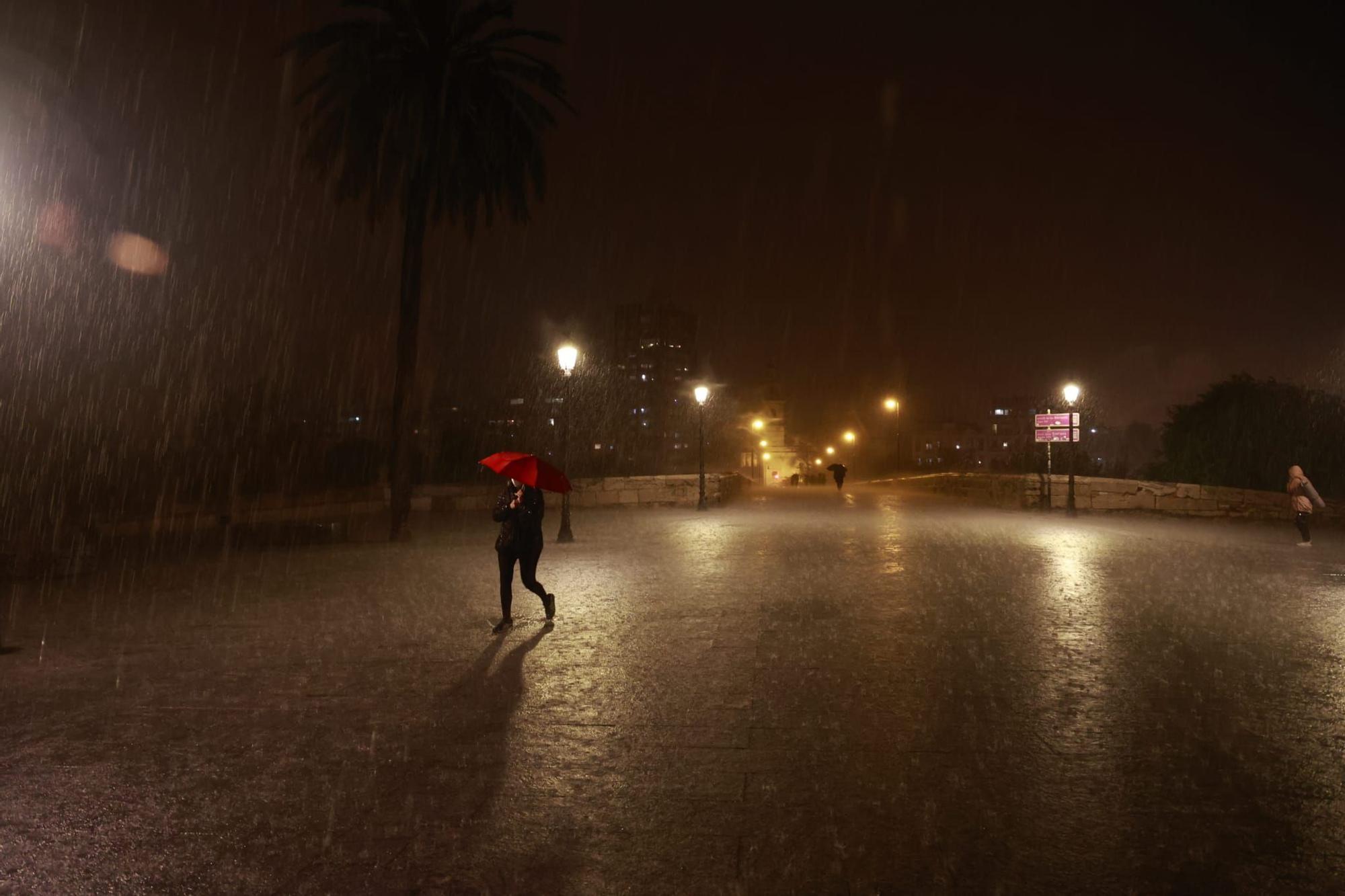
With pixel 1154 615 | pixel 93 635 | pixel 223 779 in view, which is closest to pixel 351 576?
pixel 93 635

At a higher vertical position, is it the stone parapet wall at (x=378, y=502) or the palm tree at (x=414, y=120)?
the palm tree at (x=414, y=120)

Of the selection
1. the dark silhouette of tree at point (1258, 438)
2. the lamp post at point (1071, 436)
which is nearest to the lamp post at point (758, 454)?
the dark silhouette of tree at point (1258, 438)

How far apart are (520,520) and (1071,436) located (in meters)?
21.0

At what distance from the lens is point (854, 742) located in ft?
16.0

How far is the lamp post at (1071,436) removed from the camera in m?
22.9

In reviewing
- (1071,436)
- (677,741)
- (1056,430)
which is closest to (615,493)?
(1056,430)

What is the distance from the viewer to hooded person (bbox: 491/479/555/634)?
8.06 m

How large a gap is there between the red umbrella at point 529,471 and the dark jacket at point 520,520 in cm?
22

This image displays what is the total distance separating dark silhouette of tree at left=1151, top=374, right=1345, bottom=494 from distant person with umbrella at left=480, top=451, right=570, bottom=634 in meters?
26.9

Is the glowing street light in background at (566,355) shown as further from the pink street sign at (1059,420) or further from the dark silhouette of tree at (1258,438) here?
the dark silhouette of tree at (1258,438)

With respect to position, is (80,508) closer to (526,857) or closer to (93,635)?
(93,635)

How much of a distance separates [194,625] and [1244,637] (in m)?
10.6

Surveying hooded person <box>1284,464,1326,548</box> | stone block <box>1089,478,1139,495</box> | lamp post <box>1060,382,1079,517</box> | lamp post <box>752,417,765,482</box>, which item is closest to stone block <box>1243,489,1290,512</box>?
stone block <box>1089,478,1139,495</box>

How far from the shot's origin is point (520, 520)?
8141mm
